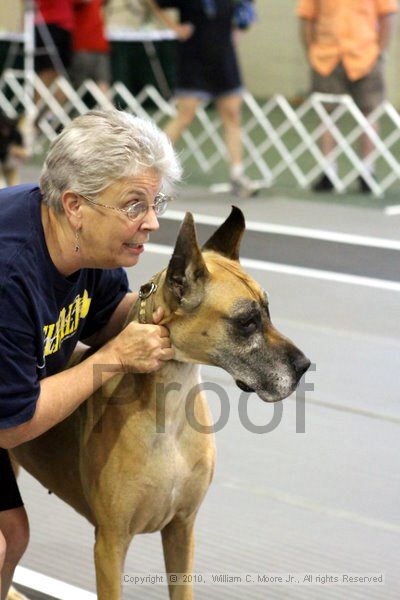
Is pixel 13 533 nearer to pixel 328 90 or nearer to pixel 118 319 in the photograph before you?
pixel 118 319

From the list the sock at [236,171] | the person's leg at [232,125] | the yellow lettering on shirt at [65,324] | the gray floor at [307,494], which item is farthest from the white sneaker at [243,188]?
the yellow lettering on shirt at [65,324]

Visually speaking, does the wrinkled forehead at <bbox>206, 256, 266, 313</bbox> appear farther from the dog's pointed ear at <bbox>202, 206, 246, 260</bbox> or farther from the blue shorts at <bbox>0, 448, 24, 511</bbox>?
the blue shorts at <bbox>0, 448, 24, 511</bbox>

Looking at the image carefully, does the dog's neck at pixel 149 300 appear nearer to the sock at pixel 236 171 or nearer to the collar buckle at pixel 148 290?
the collar buckle at pixel 148 290

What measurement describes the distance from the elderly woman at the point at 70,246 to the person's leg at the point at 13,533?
0.13 m

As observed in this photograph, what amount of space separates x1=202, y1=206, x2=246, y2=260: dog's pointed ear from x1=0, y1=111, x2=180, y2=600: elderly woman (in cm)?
16

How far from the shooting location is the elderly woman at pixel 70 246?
2.36m

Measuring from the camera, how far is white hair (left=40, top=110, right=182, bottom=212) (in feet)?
7.70

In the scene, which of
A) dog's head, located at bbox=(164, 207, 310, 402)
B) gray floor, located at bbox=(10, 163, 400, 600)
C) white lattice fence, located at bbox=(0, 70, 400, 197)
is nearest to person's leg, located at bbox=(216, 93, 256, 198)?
white lattice fence, located at bbox=(0, 70, 400, 197)

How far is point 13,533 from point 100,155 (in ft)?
3.26

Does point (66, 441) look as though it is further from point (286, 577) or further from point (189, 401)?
point (286, 577)

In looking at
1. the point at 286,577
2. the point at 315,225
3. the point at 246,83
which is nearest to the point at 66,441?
the point at 286,577

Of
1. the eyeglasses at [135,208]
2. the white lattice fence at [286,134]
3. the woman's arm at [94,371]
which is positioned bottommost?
the white lattice fence at [286,134]

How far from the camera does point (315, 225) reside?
776 cm

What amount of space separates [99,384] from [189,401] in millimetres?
225
